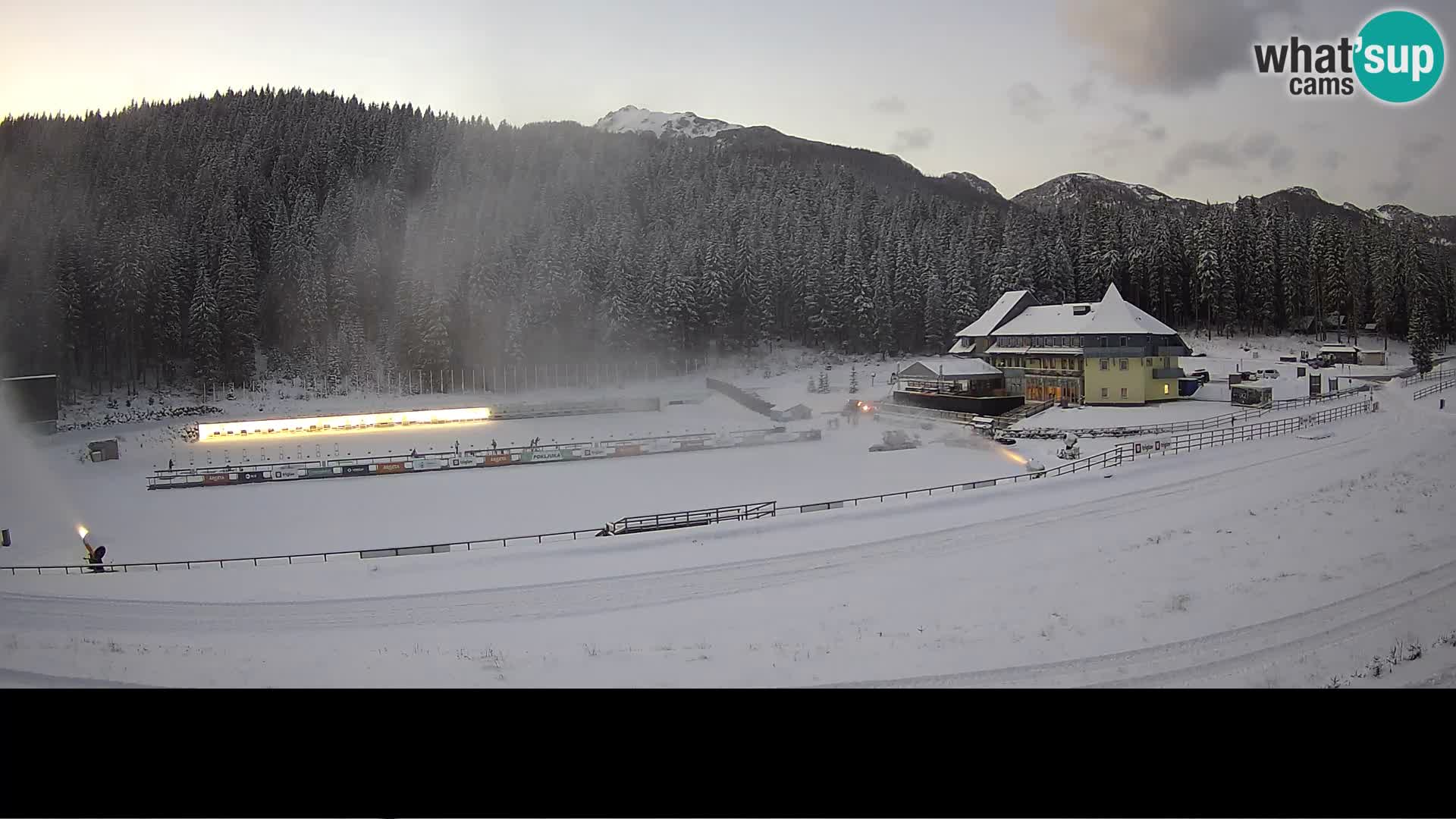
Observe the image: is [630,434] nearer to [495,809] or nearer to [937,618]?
[937,618]

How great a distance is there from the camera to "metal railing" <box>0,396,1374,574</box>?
11320mm

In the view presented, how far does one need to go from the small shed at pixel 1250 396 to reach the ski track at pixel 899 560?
7976 mm

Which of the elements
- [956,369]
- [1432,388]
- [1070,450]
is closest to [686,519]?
[1070,450]

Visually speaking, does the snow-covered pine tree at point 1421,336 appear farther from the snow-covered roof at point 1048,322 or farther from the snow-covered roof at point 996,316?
the snow-covered roof at point 996,316

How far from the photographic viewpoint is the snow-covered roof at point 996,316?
103 feet

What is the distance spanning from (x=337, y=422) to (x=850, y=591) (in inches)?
964

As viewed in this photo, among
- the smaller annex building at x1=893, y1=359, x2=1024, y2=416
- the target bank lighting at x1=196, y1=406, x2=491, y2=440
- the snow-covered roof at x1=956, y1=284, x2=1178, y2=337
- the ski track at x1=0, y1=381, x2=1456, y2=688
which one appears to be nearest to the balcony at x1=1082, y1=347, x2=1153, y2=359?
the snow-covered roof at x1=956, y1=284, x2=1178, y2=337

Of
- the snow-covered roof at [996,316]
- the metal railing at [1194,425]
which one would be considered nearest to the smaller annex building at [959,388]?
the snow-covered roof at [996,316]

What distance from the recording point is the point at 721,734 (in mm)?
2566

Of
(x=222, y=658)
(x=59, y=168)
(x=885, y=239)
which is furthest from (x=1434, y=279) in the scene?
(x=59, y=168)

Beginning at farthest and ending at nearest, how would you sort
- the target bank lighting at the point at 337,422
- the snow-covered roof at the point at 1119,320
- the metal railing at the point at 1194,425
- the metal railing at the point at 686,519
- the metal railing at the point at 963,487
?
the target bank lighting at the point at 337,422, the snow-covered roof at the point at 1119,320, the metal railing at the point at 1194,425, the metal railing at the point at 963,487, the metal railing at the point at 686,519

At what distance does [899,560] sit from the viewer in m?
9.47

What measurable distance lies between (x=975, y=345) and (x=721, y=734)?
31.1m

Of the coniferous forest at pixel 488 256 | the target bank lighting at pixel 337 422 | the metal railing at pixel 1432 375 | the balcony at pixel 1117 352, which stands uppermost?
the coniferous forest at pixel 488 256
